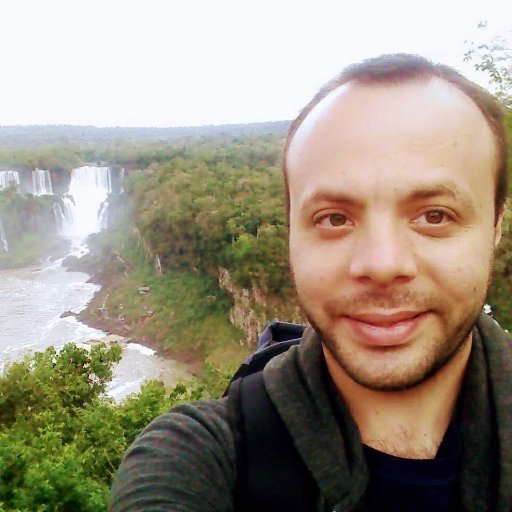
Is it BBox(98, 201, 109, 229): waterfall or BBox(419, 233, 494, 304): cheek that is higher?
BBox(419, 233, 494, 304): cheek

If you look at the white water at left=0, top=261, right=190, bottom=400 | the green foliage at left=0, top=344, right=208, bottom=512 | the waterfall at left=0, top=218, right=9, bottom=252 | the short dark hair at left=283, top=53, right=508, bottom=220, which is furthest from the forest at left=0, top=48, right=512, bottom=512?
the white water at left=0, top=261, right=190, bottom=400

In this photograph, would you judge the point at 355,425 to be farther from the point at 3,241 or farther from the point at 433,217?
the point at 3,241

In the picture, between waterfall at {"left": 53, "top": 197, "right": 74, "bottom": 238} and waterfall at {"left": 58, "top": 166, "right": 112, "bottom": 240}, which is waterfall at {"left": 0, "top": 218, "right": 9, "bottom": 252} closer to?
waterfall at {"left": 53, "top": 197, "right": 74, "bottom": 238}

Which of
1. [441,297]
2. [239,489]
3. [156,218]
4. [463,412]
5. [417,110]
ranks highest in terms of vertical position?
[417,110]

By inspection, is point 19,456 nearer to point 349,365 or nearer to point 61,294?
point 349,365

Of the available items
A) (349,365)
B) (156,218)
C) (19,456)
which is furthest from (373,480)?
(156,218)
